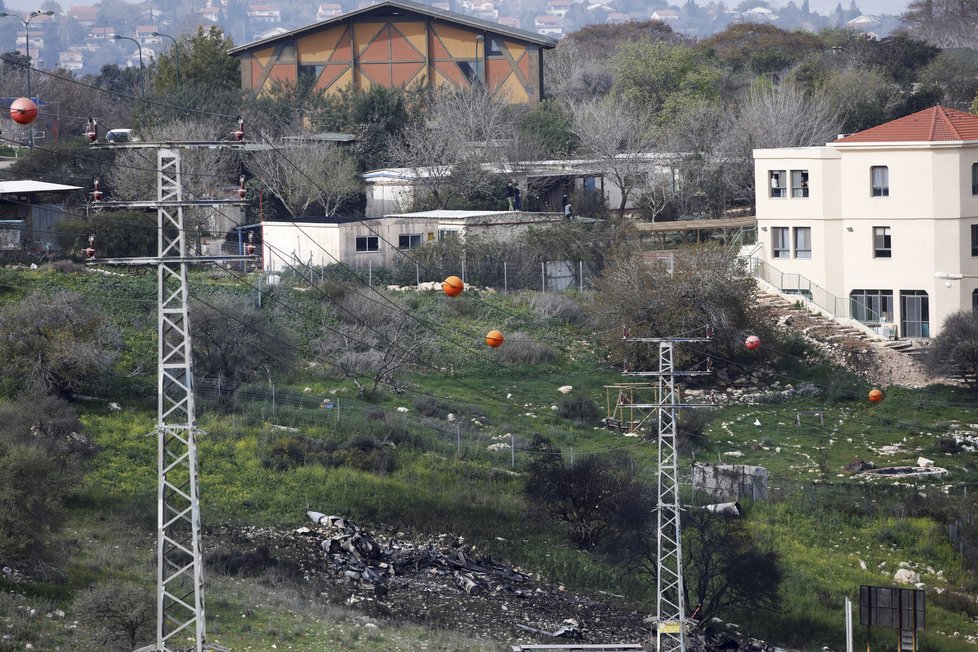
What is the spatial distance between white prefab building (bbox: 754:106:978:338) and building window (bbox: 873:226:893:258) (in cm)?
5

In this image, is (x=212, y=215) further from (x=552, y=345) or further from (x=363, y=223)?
(x=552, y=345)

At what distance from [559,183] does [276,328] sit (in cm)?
2210

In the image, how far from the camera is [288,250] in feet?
171

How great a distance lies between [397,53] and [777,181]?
28.3 metres

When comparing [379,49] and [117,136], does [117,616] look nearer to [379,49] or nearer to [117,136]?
[117,136]

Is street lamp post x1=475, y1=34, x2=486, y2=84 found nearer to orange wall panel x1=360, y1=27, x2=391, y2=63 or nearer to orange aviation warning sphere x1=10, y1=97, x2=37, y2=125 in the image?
orange wall panel x1=360, y1=27, x2=391, y2=63

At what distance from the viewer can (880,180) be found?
52344mm

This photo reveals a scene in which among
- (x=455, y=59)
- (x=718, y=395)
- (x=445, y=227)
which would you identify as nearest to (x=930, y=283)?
(x=718, y=395)

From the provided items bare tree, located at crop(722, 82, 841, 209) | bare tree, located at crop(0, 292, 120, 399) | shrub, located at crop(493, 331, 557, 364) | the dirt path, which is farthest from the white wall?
bare tree, located at crop(0, 292, 120, 399)

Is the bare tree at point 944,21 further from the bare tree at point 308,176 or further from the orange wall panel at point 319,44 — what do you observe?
the bare tree at point 308,176

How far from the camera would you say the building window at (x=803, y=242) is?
53900 millimetres

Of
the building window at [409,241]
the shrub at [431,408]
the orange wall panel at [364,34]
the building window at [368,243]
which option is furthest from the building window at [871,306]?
the orange wall panel at [364,34]

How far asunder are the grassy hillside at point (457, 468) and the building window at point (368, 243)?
415cm

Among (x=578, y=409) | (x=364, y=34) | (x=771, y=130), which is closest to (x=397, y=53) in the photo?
(x=364, y=34)
